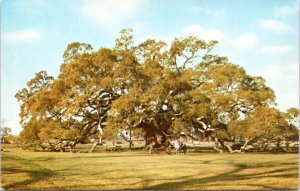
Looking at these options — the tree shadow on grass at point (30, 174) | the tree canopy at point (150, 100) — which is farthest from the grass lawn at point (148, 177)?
the tree canopy at point (150, 100)

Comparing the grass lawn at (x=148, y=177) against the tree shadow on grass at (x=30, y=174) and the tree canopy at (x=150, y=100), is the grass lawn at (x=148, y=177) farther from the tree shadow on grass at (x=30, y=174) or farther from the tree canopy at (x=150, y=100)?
the tree canopy at (x=150, y=100)

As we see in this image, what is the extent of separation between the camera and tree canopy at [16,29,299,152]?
24.8m

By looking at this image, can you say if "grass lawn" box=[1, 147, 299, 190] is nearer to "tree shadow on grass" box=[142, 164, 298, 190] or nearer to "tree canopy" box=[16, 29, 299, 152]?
"tree shadow on grass" box=[142, 164, 298, 190]

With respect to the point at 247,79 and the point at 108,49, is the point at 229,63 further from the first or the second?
the point at 108,49

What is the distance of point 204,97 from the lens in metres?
26.1

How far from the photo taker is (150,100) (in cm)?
2522

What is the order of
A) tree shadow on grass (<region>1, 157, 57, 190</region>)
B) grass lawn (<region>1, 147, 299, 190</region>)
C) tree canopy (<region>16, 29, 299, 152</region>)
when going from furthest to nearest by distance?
1. tree canopy (<region>16, 29, 299, 152</region>)
2. grass lawn (<region>1, 147, 299, 190</region>)
3. tree shadow on grass (<region>1, 157, 57, 190</region>)

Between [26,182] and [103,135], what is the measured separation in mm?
14482

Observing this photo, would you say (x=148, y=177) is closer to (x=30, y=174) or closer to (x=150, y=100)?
(x=30, y=174)

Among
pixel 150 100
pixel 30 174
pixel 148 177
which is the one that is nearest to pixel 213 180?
pixel 148 177

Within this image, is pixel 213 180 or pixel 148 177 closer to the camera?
pixel 213 180

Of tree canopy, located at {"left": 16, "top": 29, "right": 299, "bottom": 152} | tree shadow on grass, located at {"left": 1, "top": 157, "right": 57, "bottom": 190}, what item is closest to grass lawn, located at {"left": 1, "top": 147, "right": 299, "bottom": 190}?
tree shadow on grass, located at {"left": 1, "top": 157, "right": 57, "bottom": 190}

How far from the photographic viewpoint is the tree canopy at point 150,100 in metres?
24.8

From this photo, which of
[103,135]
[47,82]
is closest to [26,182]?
[103,135]
